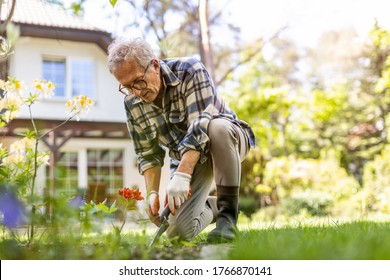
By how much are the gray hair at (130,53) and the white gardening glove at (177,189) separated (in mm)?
499

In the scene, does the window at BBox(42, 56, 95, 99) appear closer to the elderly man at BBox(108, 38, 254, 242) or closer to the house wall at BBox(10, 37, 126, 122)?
the house wall at BBox(10, 37, 126, 122)

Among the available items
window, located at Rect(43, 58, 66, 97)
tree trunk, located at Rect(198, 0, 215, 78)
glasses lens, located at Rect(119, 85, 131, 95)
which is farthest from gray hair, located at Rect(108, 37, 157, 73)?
window, located at Rect(43, 58, 66, 97)

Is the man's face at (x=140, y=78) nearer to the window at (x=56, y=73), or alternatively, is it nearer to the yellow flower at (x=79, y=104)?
the yellow flower at (x=79, y=104)

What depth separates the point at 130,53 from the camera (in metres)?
2.28

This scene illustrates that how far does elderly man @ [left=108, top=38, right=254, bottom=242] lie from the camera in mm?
2260

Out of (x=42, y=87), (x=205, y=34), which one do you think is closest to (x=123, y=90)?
(x=42, y=87)

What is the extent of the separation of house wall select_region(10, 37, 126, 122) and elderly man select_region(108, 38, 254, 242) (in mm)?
7700

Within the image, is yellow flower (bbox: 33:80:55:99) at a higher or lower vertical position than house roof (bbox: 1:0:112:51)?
lower

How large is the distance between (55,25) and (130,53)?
8.10 m

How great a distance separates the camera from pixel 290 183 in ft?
33.0
